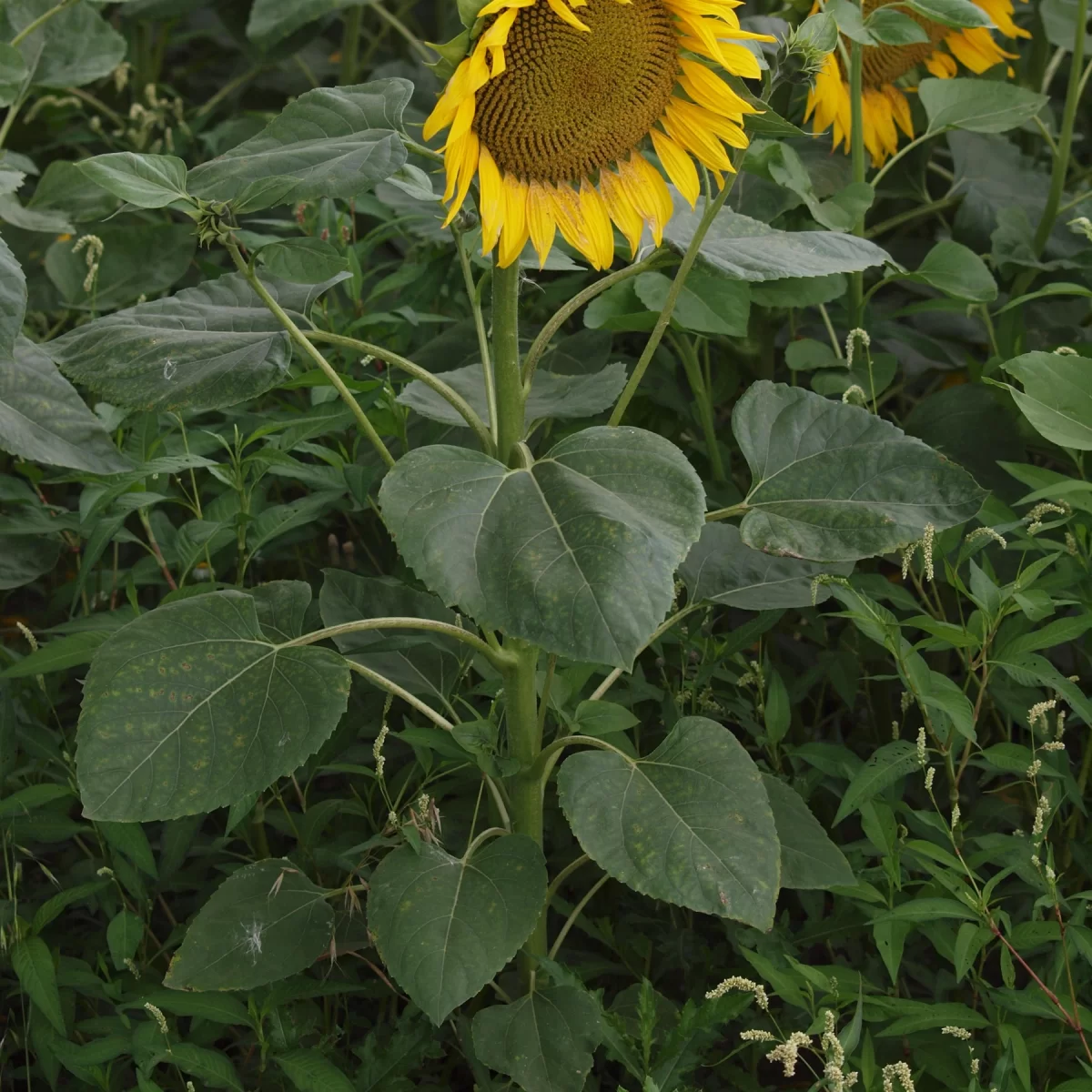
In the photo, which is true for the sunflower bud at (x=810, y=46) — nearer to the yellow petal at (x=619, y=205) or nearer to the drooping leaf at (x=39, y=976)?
the yellow petal at (x=619, y=205)

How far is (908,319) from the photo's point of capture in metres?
1.83

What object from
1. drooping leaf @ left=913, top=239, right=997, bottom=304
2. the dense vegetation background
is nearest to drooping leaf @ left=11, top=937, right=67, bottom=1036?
the dense vegetation background

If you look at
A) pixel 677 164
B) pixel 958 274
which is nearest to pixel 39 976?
pixel 677 164

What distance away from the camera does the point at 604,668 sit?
51.4 inches

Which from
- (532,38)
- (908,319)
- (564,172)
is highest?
(532,38)

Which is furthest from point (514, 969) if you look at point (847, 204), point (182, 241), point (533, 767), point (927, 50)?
point (927, 50)

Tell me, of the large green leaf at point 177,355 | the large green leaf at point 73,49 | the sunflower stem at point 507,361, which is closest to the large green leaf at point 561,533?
the sunflower stem at point 507,361

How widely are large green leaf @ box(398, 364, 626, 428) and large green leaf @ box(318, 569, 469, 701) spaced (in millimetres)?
164

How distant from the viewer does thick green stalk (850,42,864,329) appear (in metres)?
1.41

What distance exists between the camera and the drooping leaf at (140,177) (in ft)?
2.99

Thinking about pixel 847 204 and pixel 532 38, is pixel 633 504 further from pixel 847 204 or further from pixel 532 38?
pixel 847 204

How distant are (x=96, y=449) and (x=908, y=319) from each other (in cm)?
113

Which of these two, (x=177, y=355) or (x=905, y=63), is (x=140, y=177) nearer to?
(x=177, y=355)

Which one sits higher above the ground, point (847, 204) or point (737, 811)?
point (847, 204)
